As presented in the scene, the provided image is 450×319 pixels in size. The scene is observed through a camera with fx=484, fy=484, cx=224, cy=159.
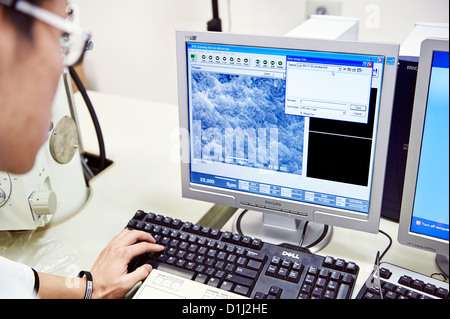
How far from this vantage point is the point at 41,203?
3.15ft

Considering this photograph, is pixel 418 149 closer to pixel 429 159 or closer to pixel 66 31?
pixel 429 159

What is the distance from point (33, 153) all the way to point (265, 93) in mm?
444

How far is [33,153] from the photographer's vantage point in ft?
1.89

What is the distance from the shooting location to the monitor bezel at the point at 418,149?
751 millimetres

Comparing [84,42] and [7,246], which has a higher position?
[84,42]

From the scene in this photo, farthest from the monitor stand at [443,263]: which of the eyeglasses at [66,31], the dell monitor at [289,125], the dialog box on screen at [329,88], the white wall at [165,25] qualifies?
the white wall at [165,25]

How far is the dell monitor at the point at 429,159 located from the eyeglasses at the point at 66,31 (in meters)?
0.51

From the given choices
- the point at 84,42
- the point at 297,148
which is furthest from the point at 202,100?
the point at 84,42

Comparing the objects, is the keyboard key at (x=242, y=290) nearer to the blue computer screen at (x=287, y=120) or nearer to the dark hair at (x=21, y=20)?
the blue computer screen at (x=287, y=120)

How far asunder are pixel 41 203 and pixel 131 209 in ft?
0.70

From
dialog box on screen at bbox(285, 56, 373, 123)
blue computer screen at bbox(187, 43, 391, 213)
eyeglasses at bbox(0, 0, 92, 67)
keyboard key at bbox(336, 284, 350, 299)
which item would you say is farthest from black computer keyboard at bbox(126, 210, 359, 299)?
eyeglasses at bbox(0, 0, 92, 67)
